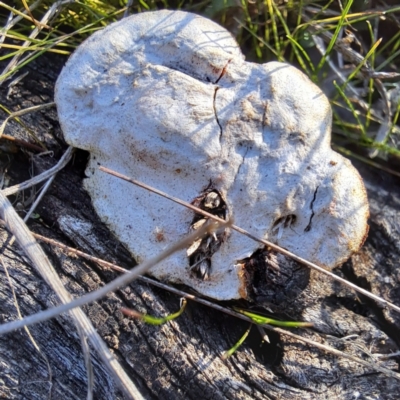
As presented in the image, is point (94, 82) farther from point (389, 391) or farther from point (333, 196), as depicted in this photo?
point (389, 391)

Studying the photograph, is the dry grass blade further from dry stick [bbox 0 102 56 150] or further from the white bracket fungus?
the white bracket fungus

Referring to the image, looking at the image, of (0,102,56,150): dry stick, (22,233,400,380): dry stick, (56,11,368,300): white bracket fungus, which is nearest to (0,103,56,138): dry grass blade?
(0,102,56,150): dry stick

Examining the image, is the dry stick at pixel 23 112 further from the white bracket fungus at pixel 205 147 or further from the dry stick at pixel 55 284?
the dry stick at pixel 55 284

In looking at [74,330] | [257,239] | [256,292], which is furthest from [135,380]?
[257,239]

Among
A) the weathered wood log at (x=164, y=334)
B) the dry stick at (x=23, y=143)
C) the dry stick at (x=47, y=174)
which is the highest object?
the dry stick at (x=23, y=143)

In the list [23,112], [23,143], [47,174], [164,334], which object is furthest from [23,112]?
[164,334]

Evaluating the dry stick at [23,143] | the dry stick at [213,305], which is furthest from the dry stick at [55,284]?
the dry stick at [23,143]

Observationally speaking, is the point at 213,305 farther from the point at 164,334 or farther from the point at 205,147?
the point at 205,147
